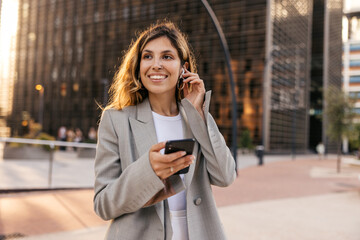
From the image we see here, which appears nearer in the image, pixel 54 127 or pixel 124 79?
pixel 124 79

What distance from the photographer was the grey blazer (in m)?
1.21

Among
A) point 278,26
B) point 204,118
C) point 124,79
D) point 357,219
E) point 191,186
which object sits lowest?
point 357,219

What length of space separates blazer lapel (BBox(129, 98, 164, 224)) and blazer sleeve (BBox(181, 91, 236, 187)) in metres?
0.18

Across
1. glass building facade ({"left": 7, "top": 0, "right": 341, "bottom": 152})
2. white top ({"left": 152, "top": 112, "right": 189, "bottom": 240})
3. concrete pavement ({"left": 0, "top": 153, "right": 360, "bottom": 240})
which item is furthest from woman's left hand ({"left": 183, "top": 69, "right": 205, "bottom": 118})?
glass building facade ({"left": 7, "top": 0, "right": 341, "bottom": 152})

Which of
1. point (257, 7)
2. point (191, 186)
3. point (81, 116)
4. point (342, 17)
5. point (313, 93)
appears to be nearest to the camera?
point (191, 186)

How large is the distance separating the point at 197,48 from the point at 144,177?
140 feet

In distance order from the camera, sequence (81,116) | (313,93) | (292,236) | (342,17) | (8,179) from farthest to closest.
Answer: (342,17) → (313,93) → (81,116) → (8,179) → (292,236)

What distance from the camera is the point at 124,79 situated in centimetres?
169

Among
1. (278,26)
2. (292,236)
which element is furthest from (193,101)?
(278,26)

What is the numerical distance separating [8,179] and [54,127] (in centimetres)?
5063

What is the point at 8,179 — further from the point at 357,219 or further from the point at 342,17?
the point at 342,17

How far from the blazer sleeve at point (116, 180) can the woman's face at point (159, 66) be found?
25cm

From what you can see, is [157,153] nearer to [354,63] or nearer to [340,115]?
[340,115]

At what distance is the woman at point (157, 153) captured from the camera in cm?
122
